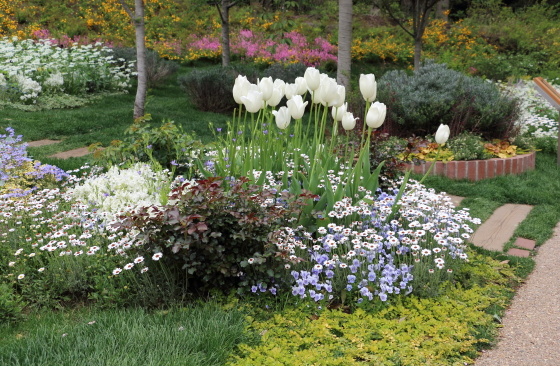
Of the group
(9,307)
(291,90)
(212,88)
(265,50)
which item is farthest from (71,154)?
(265,50)

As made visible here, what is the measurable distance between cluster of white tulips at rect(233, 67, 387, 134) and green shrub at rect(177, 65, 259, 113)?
19.9 ft

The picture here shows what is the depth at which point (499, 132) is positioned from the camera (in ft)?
24.0

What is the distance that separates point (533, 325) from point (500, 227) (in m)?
1.77

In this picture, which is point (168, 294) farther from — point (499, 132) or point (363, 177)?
point (499, 132)

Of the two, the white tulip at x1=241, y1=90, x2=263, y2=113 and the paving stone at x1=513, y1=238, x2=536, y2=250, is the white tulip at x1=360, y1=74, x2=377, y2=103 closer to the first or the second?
the white tulip at x1=241, y1=90, x2=263, y2=113

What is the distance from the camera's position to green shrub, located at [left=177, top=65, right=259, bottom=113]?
991 cm

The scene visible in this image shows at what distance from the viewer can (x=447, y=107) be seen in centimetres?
692

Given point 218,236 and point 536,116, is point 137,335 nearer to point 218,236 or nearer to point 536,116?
point 218,236

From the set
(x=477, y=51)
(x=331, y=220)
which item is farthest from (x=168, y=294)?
(x=477, y=51)

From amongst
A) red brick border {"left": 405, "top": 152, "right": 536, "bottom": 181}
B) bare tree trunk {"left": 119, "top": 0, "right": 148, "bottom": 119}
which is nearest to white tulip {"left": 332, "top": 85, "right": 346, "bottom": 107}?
red brick border {"left": 405, "top": 152, "right": 536, "bottom": 181}

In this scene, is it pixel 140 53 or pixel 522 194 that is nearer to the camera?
pixel 522 194

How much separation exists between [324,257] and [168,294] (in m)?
1.02

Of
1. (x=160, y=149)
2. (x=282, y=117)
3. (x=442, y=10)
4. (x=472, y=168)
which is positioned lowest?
(x=472, y=168)

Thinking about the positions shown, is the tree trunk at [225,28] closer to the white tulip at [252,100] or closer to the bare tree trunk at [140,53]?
the bare tree trunk at [140,53]
